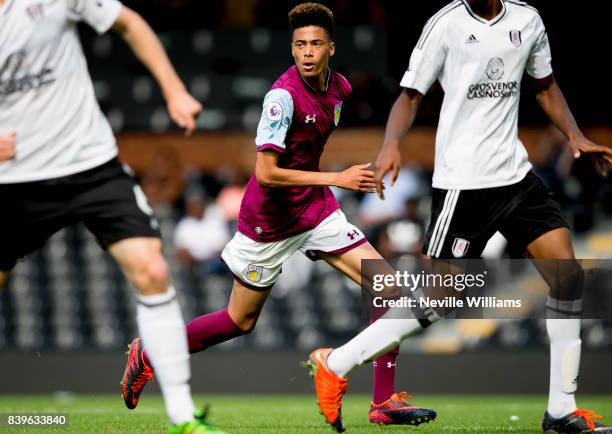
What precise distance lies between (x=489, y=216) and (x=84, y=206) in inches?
93.1

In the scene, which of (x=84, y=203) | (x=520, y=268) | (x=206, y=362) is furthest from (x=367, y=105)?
(x=84, y=203)

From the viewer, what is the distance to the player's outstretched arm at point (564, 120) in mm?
6445

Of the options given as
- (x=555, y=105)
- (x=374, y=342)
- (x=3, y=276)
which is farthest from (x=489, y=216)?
(x=3, y=276)

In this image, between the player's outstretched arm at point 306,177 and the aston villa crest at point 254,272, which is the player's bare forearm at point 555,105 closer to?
the player's outstretched arm at point 306,177

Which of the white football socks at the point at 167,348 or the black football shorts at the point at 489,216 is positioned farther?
the black football shorts at the point at 489,216

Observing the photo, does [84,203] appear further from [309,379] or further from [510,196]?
[309,379]

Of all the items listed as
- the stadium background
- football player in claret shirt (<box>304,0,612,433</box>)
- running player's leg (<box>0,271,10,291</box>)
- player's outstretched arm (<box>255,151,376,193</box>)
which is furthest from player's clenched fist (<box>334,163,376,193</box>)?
the stadium background

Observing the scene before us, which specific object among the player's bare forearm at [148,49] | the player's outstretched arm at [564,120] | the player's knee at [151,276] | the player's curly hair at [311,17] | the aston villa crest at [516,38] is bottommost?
the player's knee at [151,276]

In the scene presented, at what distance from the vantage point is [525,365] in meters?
11.2

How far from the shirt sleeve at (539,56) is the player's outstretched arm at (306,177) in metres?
1.21

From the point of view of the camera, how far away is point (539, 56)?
6.41 meters

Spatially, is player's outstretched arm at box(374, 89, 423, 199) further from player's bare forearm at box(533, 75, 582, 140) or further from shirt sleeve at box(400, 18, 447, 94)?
player's bare forearm at box(533, 75, 582, 140)

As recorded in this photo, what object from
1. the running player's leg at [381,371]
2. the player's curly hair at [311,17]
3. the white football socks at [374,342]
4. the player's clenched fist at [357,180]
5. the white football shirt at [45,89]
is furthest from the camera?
the running player's leg at [381,371]

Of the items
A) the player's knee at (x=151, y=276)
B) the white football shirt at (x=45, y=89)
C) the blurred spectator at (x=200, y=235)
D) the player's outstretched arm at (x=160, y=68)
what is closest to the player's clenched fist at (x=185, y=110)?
the player's outstretched arm at (x=160, y=68)
